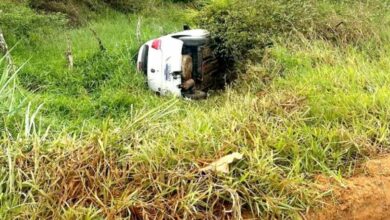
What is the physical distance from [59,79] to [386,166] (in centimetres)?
541

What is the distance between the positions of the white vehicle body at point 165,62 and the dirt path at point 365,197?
3937 mm

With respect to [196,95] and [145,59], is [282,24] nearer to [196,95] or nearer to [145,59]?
[196,95]

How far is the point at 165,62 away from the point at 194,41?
51 centimetres

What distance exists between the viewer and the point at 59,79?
319 inches

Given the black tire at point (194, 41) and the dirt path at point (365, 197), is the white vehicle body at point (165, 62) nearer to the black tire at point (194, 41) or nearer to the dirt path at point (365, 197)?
the black tire at point (194, 41)

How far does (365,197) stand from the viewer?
358cm

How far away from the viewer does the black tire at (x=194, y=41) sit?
771 centimetres

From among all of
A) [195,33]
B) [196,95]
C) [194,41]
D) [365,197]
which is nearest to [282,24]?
[194,41]

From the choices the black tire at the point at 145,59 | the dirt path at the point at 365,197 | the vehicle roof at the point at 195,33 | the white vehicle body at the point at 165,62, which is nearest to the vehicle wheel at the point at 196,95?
the white vehicle body at the point at 165,62

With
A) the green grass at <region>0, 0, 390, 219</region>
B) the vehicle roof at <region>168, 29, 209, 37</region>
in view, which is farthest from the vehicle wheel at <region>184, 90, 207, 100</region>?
the green grass at <region>0, 0, 390, 219</region>

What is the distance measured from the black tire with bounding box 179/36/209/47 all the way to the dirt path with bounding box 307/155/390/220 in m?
4.26

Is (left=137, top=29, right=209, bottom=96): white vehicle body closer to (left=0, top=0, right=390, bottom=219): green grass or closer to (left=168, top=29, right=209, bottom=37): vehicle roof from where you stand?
(left=168, top=29, right=209, bottom=37): vehicle roof

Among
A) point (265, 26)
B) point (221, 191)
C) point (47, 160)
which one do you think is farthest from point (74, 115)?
point (221, 191)

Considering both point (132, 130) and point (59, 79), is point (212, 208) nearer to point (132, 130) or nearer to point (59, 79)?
point (132, 130)
